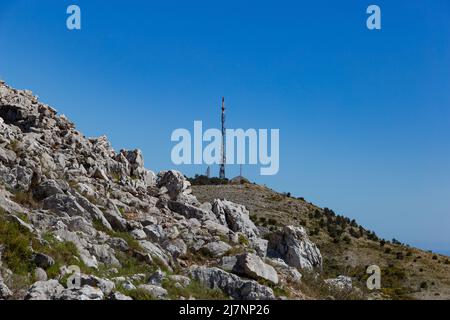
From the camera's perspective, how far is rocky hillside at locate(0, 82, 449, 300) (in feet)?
59.0

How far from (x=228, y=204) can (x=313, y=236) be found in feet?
99.1

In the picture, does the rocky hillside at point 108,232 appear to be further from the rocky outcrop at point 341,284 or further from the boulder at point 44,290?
the rocky outcrop at point 341,284

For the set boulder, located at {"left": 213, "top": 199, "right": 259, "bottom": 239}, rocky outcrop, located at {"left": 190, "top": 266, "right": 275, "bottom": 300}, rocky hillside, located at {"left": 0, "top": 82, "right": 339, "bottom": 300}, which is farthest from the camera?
boulder, located at {"left": 213, "top": 199, "right": 259, "bottom": 239}

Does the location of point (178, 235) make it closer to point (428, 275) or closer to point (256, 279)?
point (256, 279)

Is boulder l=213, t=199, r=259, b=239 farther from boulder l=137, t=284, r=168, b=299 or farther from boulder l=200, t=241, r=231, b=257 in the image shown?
boulder l=137, t=284, r=168, b=299

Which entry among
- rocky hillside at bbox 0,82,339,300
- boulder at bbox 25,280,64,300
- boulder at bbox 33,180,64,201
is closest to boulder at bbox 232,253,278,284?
rocky hillside at bbox 0,82,339,300

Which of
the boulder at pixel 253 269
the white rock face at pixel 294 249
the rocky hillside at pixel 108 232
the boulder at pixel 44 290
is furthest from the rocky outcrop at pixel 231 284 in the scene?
the white rock face at pixel 294 249

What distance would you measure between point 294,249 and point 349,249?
29.2 meters

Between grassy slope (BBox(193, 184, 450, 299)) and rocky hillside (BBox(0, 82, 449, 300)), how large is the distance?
15.8m

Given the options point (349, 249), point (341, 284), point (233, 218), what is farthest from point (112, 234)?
point (349, 249)

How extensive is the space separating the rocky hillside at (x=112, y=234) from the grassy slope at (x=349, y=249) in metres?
15.8

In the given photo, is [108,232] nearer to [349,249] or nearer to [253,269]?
[253,269]

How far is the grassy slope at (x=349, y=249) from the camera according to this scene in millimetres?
48812
